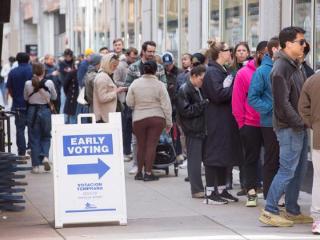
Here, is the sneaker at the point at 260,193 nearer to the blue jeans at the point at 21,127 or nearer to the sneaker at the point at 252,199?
the sneaker at the point at 252,199

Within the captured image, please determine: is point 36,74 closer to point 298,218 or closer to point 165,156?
point 165,156

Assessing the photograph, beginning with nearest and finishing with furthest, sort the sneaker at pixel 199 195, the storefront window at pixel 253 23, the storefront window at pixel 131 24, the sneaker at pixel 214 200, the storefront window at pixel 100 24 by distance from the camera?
1. the sneaker at pixel 214 200
2. the sneaker at pixel 199 195
3. the storefront window at pixel 253 23
4. the storefront window at pixel 131 24
5. the storefront window at pixel 100 24

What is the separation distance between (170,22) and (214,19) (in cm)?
345

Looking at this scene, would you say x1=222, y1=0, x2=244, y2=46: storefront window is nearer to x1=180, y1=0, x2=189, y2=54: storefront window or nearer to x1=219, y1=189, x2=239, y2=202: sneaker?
x1=180, y1=0, x2=189, y2=54: storefront window

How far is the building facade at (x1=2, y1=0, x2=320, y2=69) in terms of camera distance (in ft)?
46.5

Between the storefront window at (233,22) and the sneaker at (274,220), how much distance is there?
301 inches

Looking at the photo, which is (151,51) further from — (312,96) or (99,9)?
(99,9)

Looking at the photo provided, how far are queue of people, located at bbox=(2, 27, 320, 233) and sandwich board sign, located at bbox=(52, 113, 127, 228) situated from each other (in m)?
1.63

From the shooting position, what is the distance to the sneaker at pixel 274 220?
9.07 m

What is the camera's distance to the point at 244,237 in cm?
857

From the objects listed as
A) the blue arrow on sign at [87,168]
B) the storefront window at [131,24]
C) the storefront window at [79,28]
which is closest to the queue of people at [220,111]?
the blue arrow on sign at [87,168]

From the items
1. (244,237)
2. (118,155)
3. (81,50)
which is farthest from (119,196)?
(81,50)

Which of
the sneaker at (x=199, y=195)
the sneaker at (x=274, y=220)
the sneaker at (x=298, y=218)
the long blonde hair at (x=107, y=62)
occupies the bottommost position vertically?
the sneaker at (x=199, y=195)

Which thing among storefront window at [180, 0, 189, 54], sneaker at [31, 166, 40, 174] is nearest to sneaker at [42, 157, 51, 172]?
sneaker at [31, 166, 40, 174]
